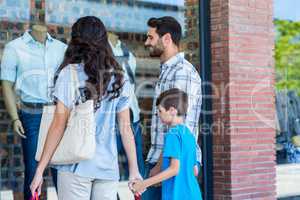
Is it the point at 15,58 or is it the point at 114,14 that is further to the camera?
the point at 114,14

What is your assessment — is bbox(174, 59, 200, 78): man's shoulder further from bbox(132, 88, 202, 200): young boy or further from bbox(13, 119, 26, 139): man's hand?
bbox(13, 119, 26, 139): man's hand

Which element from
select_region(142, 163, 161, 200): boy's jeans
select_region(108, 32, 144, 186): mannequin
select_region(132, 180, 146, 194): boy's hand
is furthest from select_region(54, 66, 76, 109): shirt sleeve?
select_region(108, 32, 144, 186): mannequin

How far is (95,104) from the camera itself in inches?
137

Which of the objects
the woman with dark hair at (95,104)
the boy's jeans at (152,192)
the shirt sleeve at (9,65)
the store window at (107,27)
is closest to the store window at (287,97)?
the store window at (107,27)

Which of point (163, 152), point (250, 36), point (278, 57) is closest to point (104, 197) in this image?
point (163, 152)

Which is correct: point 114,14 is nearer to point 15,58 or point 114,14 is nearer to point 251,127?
point 15,58

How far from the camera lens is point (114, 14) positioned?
6301 mm

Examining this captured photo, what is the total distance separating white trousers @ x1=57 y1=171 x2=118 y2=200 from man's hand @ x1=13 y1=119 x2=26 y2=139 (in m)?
1.90

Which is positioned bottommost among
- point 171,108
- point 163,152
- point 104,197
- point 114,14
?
point 104,197

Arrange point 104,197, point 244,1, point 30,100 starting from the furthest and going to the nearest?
point 244,1
point 30,100
point 104,197

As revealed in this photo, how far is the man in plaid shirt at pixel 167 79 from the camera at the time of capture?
4.07 metres

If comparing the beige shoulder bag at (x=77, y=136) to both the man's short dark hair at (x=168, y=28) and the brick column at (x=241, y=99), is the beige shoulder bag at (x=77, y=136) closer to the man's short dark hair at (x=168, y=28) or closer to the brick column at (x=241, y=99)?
the man's short dark hair at (x=168, y=28)

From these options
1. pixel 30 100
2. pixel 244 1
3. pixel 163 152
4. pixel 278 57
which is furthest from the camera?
pixel 278 57

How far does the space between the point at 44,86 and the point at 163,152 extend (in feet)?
6.42
